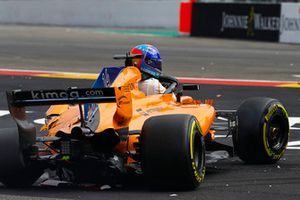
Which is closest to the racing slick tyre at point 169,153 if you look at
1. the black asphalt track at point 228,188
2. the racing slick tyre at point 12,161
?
the black asphalt track at point 228,188

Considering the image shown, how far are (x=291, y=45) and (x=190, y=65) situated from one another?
8.87 meters

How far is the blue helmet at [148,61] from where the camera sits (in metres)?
8.62

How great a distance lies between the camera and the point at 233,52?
26.1 m

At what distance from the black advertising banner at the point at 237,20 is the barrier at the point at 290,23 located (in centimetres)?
21

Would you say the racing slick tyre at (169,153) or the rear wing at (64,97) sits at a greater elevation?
the rear wing at (64,97)

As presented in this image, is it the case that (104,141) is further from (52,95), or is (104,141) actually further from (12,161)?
(12,161)

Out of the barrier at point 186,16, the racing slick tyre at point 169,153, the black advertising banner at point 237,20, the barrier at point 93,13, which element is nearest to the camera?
the racing slick tyre at point 169,153

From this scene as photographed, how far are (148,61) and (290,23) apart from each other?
21936mm

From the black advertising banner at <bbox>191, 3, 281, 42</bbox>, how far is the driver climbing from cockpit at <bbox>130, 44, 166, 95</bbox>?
21.9 meters

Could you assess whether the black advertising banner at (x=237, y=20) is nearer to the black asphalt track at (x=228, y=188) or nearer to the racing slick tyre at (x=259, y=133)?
the black asphalt track at (x=228, y=188)

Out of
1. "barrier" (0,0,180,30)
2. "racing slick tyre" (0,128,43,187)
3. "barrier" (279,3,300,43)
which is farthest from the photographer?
"barrier" (0,0,180,30)

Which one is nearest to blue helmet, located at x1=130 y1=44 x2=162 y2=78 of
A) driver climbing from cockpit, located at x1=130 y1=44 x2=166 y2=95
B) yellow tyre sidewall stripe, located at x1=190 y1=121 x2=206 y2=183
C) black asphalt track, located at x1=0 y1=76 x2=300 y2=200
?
driver climbing from cockpit, located at x1=130 y1=44 x2=166 y2=95

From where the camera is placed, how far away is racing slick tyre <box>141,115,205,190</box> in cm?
693

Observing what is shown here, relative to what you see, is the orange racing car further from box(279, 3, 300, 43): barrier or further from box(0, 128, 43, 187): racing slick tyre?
box(279, 3, 300, 43): barrier
